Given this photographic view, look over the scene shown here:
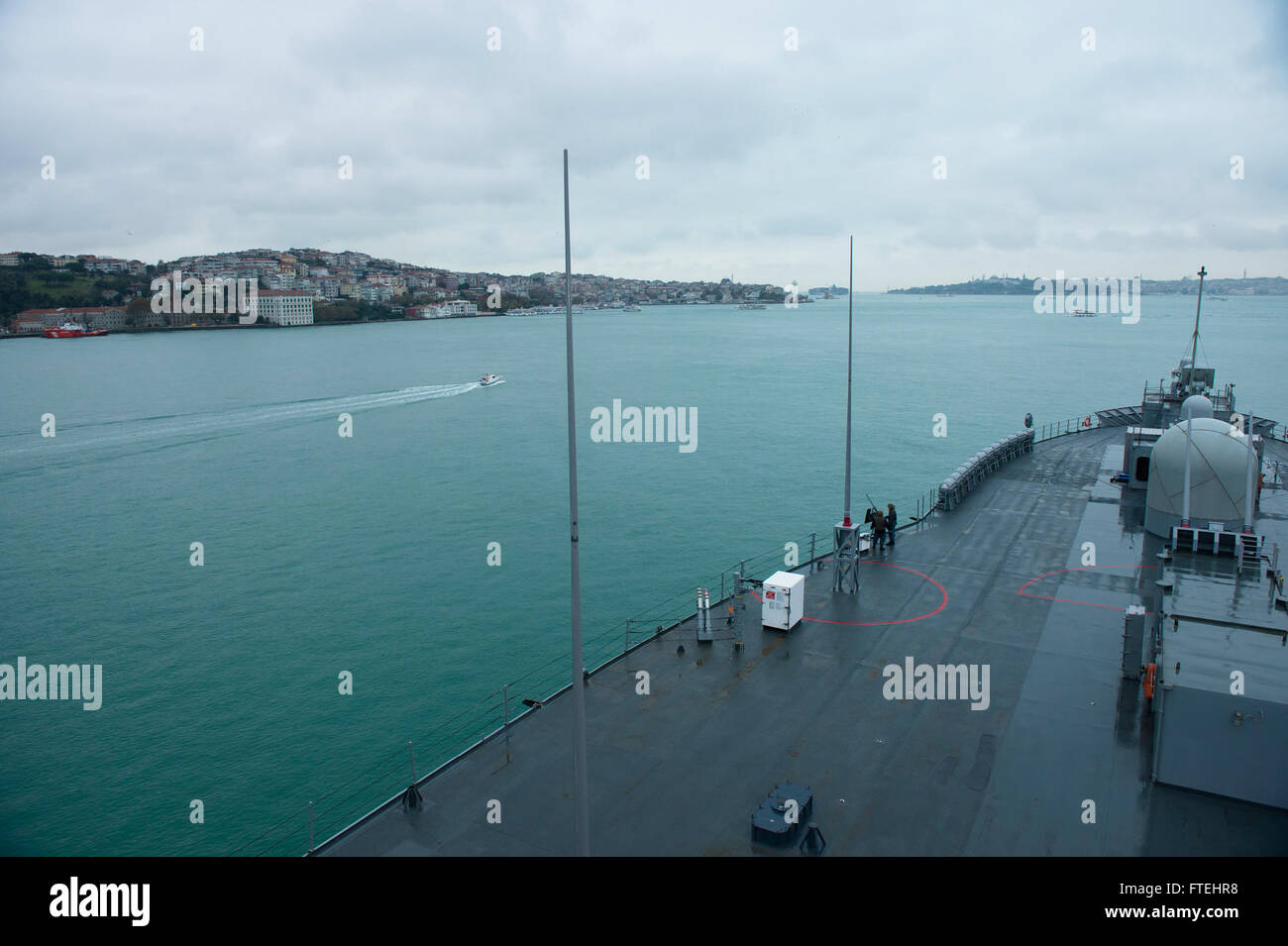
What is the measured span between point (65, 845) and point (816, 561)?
821 inches

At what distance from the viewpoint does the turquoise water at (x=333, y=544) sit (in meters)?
21.5

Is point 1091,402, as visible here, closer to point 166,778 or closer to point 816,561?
point 816,561

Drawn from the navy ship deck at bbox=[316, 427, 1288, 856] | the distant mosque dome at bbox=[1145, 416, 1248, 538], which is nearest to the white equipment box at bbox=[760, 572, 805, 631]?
the navy ship deck at bbox=[316, 427, 1288, 856]

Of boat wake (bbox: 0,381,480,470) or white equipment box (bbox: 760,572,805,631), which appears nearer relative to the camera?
white equipment box (bbox: 760,572,805,631)

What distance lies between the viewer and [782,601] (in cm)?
1895

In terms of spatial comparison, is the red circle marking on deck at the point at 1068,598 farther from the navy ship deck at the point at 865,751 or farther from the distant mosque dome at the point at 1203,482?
the distant mosque dome at the point at 1203,482

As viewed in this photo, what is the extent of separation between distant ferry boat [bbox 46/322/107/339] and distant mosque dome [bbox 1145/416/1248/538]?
202829 millimetres

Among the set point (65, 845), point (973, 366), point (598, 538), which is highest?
point (973, 366)

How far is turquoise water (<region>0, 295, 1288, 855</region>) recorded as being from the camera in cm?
2152

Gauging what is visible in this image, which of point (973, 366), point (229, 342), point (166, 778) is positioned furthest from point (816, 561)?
point (229, 342)

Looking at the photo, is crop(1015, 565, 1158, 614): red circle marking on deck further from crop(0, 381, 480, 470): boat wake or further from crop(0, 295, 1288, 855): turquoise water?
crop(0, 381, 480, 470): boat wake

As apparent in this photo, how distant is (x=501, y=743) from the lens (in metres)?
14.2

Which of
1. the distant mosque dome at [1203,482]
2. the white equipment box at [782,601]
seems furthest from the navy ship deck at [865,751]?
the distant mosque dome at [1203,482]

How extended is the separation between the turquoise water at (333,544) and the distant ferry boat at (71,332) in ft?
288
